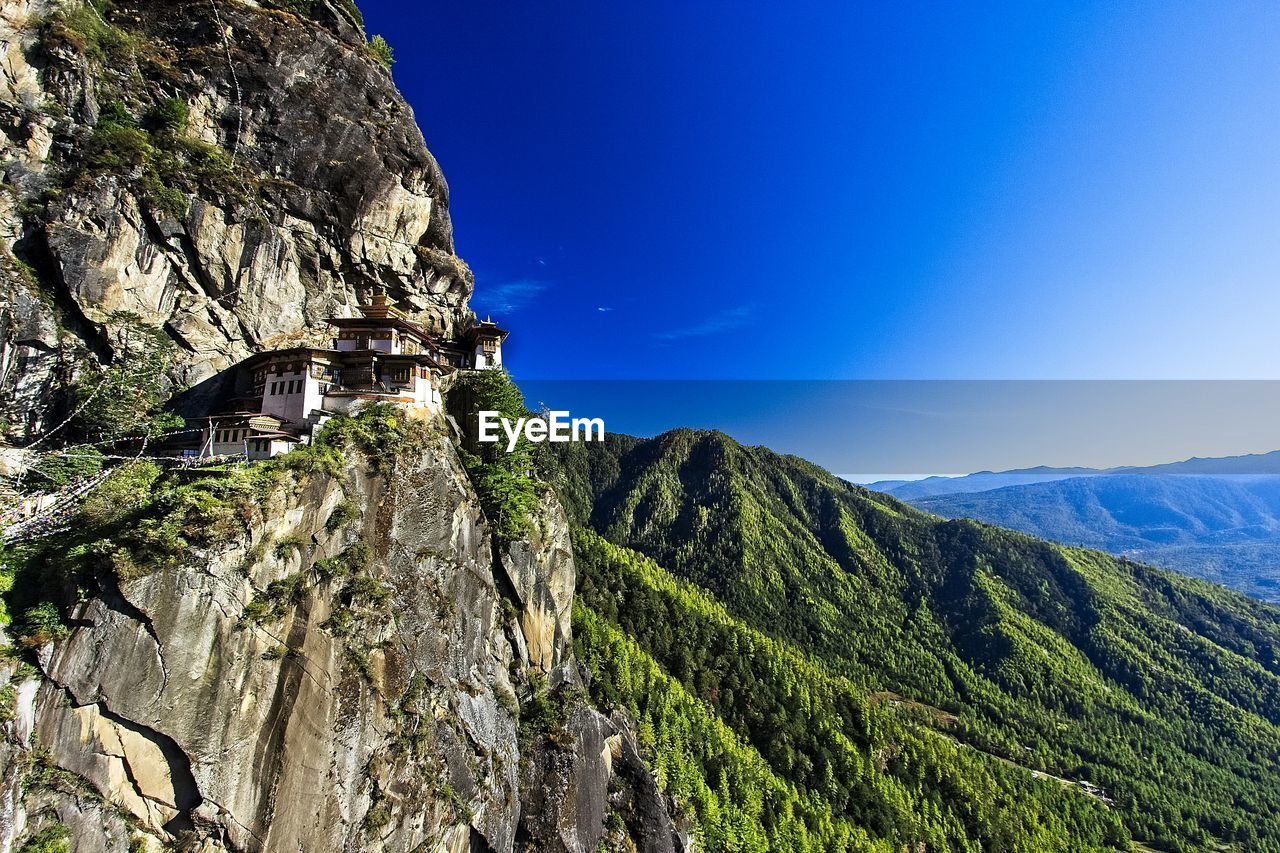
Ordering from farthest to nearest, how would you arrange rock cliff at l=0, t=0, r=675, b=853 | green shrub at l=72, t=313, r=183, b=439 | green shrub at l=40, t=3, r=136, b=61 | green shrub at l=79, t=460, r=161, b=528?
green shrub at l=40, t=3, r=136, b=61
green shrub at l=72, t=313, r=183, b=439
green shrub at l=79, t=460, r=161, b=528
rock cliff at l=0, t=0, r=675, b=853

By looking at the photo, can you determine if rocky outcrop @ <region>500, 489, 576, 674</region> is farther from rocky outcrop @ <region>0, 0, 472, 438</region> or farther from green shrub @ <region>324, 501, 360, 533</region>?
rocky outcrop @ <region>0, 0, 472, 438</region>

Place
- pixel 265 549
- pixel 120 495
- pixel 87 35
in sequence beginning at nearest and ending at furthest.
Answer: pixel 265 549, pixel 120 495, pixel 87 35

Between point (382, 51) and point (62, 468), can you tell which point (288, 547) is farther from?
point (382, 51)

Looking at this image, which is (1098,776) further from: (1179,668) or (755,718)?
(755,718)

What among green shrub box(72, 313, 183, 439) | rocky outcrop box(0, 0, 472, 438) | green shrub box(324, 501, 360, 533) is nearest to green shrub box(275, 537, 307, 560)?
green shrub box(324, 501, 360, 533)

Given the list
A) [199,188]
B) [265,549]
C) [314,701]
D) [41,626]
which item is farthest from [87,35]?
[314,701]

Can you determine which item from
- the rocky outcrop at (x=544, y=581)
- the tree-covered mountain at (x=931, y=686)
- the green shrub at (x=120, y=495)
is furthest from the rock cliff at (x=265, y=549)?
the tree-covered mountain at (x=931, y=686)

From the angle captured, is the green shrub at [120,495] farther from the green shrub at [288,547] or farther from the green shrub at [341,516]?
the green shrub at [341,516]

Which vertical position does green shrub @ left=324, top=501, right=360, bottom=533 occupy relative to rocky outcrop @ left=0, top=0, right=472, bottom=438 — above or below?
below
